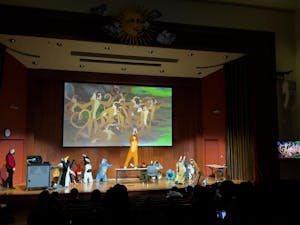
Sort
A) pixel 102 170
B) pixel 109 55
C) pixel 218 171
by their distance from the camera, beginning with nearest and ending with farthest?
pixel 109 55 < pixel 102 170 < pixel 218 171

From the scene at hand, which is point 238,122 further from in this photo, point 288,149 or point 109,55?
point 109,55

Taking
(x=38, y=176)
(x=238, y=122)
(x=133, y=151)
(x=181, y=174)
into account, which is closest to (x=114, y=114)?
(x=133, y=151)

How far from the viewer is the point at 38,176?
7.61m

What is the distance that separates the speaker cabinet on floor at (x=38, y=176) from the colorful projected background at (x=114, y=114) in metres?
2.55

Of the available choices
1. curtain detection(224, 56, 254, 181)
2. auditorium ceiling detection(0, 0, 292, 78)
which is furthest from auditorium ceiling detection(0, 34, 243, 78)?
curtain detection(224, 56, 254, 181)

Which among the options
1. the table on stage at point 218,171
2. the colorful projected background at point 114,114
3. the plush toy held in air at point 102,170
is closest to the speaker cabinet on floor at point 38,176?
the plush toy held in air at point 102,170

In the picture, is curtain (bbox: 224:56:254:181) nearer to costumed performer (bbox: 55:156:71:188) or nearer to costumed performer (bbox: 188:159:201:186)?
costumed performer (bbox: 188:159:201:186)

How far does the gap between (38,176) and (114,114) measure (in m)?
3.63

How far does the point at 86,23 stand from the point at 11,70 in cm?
310

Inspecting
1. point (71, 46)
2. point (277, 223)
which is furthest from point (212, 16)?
point (277, 223)

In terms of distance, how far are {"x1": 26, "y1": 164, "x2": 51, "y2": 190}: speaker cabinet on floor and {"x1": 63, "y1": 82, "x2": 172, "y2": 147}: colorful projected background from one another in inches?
100

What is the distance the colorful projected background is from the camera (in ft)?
33.8

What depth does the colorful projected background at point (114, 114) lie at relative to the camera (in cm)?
1030

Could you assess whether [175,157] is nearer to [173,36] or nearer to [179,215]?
[173,36]
